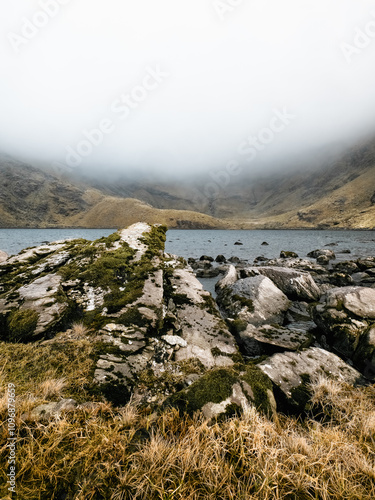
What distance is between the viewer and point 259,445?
3.02 meters

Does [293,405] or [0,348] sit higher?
[0,348]

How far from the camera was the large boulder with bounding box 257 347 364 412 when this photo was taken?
551 cm

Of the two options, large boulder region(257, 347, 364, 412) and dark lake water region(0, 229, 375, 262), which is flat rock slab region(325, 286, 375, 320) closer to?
large boulder region(257, 347, 364, 412)

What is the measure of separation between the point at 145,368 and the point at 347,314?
1012 cm

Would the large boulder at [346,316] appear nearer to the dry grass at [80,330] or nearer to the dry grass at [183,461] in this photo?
the dry grass at [183,461]

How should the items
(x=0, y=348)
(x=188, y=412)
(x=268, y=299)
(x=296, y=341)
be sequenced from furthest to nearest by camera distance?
(x=268, y=299), (x=296, y=341), (x=0, y=348), (x=188, y=412)

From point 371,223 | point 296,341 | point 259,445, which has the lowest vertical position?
point 296,341

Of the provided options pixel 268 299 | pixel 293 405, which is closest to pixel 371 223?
pixel 268 299

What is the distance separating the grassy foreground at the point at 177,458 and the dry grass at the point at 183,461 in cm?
1

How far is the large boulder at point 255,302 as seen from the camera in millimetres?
12852

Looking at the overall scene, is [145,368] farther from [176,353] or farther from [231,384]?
[231,384]

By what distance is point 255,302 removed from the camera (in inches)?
534

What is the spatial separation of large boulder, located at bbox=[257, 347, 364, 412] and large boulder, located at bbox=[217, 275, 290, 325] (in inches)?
182

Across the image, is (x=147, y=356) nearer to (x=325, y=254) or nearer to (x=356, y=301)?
(x=356, y=301)
